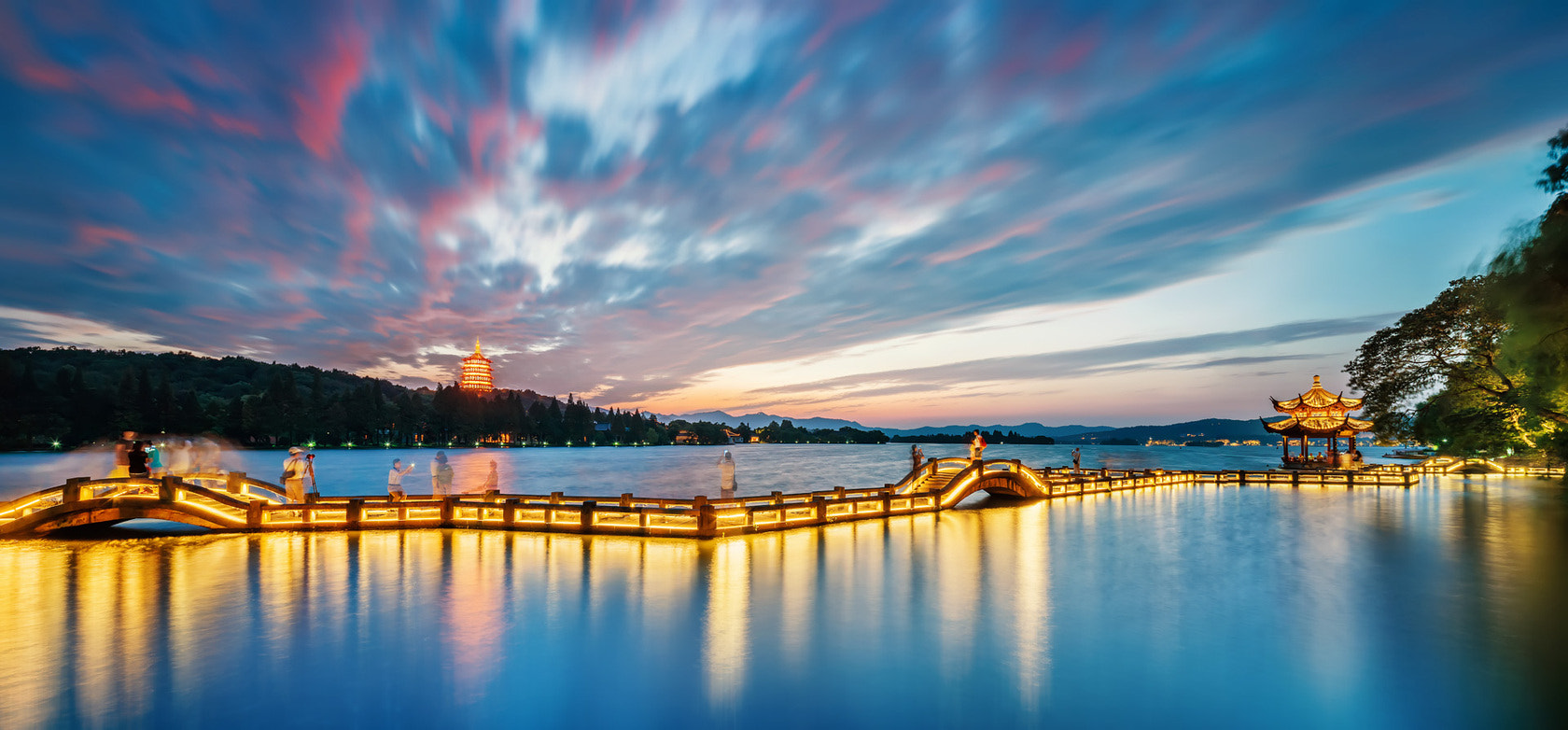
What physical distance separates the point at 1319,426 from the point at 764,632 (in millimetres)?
54659

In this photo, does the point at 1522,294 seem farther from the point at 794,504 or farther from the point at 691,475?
the point at 691,475

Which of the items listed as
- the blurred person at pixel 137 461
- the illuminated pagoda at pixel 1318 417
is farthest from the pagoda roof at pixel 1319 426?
the blurred person at pixel 137 461

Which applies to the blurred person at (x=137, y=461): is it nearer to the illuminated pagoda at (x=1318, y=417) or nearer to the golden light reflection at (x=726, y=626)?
the golden light reflection at (x=726, y=626)

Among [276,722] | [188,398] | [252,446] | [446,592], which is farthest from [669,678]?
[252,446]

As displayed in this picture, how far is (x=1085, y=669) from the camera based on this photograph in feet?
26.5

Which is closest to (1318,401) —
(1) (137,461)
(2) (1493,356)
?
(2) (1493,356)

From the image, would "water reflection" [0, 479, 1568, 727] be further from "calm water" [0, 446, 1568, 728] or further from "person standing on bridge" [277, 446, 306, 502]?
"person standing on bridge" [277, 446, 306, 502]

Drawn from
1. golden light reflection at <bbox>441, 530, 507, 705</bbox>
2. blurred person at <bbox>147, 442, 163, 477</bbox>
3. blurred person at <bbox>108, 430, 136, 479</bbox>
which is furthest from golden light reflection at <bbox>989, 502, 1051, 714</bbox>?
blurred person at <bbox>147, 442, 163, 477</bbox>

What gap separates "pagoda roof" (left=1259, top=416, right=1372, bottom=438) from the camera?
45.4m

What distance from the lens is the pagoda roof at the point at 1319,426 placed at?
45375 millimetres

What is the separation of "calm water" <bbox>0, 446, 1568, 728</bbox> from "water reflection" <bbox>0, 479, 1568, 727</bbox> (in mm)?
53

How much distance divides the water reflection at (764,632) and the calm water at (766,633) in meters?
0.05

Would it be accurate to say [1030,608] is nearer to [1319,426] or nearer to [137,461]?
[137,461]

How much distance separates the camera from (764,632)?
30.3ft
